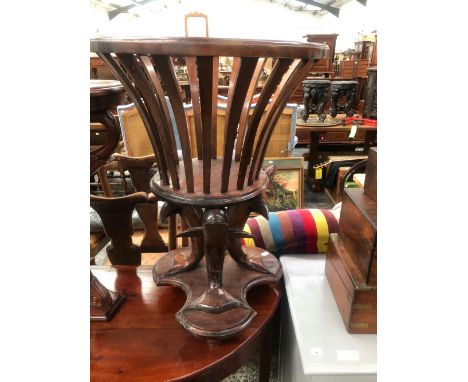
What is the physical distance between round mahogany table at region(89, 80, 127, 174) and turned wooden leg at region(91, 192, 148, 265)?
0.19 m

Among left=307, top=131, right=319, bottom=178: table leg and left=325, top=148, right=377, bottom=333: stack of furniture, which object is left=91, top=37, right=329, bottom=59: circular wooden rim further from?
left=307, top=131, right=319, bottom=178: table leg

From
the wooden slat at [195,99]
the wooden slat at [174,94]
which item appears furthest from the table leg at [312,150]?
the wooden slat at [174,94]

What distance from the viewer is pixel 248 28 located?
9.86 meters

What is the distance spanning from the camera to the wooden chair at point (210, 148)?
0.49 metres

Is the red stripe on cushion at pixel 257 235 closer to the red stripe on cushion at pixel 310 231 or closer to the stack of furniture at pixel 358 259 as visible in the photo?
the red stripe on cushion at pixel 310 231

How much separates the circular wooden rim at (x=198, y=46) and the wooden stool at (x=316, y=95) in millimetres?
2562

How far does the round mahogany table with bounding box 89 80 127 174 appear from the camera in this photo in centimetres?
65

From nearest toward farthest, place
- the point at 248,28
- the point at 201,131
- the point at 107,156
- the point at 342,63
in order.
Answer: the point at 201,131
the point at 107,156
the point at 342,63
the point at 248,28

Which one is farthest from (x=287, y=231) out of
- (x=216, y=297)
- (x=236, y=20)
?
(x=236, y=20)

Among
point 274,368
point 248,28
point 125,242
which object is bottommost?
point 274,368

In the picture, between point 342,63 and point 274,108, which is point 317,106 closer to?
point 342,63
